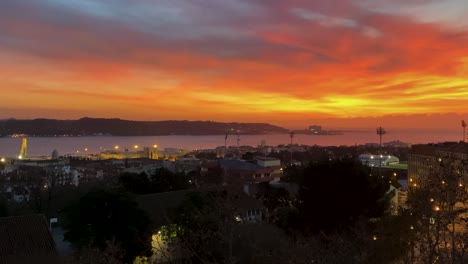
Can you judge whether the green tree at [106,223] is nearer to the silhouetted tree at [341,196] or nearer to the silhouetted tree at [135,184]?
the silhouetted tree at [341,196]

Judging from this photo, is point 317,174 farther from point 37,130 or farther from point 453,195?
point 37,130

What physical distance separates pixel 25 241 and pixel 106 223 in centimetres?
161

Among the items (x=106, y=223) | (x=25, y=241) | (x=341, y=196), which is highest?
(x=341, y=196)

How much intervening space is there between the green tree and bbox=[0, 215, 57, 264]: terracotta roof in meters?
0.47

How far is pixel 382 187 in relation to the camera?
38.2 ft

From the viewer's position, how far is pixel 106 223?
A: 972 centimetres

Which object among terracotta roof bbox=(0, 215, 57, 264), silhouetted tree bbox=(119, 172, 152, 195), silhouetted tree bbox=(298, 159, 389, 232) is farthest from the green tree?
silhouetted tree bbox=(119, 172, 152, 195)

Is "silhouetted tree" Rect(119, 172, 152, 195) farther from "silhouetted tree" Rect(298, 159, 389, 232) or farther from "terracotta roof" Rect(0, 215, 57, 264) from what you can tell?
"silhouetted tree" Rect(298, 159, 389, 232)

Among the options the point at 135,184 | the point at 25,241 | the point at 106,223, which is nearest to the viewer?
the point at 25,241

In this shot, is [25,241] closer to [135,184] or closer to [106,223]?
[106,223]

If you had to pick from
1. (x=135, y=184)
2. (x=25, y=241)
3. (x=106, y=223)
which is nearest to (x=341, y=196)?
(x=106, y=223)

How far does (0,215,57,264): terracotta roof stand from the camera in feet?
29.5

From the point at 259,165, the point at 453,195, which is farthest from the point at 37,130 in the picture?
the point at 453,195

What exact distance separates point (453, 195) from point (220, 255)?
4.04 m
